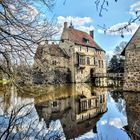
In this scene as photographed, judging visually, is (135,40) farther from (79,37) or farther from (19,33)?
(79,37)

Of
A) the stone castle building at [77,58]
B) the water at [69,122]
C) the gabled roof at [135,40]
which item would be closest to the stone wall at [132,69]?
the gabled roof at [135,40]

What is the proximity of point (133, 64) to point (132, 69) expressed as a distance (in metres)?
0.47

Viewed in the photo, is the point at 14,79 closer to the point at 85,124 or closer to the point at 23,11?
the point at 23,11

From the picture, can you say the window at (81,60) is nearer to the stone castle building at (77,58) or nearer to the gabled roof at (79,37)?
the stone castle building at (77,58)

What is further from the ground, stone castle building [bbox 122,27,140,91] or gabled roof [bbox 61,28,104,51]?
gabled roof [bbox 61,28,104,51]

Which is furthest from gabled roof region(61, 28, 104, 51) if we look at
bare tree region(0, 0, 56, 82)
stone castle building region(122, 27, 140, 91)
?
bare tree region(0, 0, 56, 82)

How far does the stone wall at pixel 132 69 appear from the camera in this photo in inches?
987

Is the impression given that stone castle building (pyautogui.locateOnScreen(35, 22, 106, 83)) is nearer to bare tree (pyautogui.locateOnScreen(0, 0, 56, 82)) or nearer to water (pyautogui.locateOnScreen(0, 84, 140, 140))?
water (pyautogui.locateOnScreen(0, 84, 140, 140))

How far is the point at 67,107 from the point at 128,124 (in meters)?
6.42

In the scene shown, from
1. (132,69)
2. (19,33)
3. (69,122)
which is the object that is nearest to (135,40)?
(132,69)

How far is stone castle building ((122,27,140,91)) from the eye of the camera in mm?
25016

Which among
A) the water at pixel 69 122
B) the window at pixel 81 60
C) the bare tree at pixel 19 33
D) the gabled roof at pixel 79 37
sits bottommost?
the water at pixel 69 122

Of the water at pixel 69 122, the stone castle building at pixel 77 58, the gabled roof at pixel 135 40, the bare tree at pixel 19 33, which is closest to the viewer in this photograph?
the bare tree at pixel 19 33

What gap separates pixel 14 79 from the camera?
6.30 m
